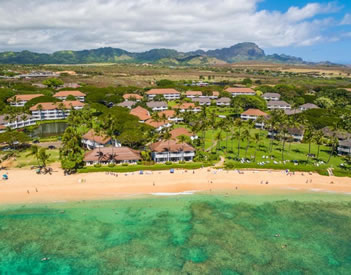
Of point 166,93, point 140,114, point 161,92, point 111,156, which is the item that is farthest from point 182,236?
point 161,92

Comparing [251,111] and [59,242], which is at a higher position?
[251,111]

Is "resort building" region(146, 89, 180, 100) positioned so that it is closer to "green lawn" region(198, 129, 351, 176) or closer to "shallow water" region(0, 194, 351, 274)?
"green lawn" region(198, 129, 351, 176)

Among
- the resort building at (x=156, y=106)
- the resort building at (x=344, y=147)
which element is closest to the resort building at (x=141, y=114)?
the resort building at (x=156, y=106)

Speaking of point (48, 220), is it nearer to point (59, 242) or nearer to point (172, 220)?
point (59, 242)

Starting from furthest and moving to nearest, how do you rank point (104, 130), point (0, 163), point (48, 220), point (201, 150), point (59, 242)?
1. point (201, 150)
2. point (104, 130)
3. point (0, 163)
4. point (48, 220)
5. point (59, 242)

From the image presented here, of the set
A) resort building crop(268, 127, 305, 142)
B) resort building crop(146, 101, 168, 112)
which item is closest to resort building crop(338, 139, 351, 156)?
resort building crop(268, 127, 305, 142)

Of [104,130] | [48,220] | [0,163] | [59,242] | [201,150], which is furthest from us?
[201,150]

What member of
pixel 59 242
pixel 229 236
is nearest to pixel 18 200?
pixel 59 242
